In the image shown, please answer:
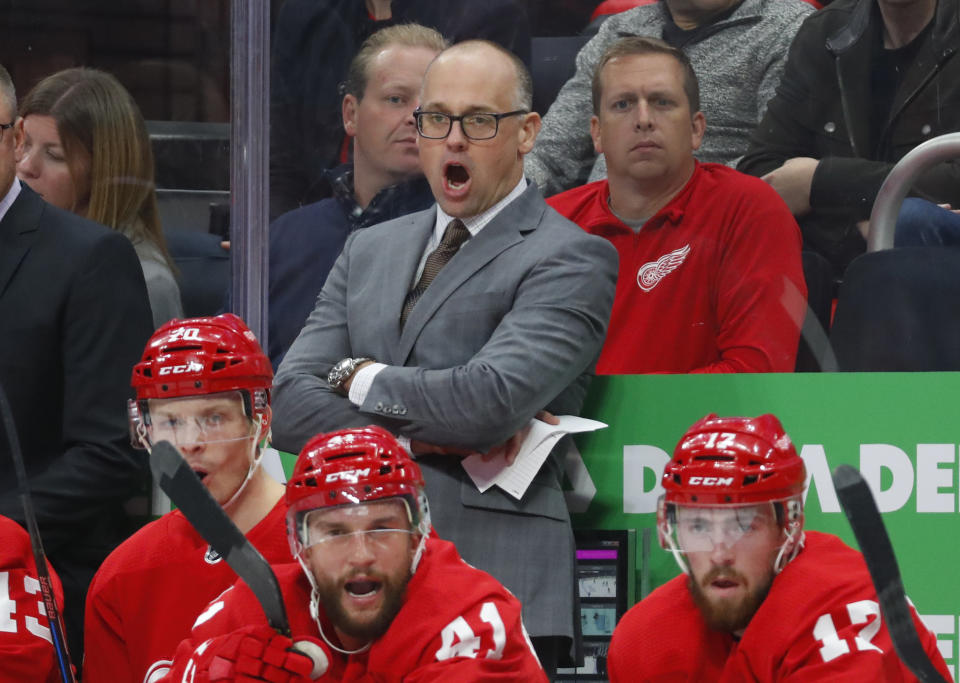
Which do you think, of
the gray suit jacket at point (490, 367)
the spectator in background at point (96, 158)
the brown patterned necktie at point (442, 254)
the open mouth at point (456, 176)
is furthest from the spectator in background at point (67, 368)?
the open mouth at point (456, 176)

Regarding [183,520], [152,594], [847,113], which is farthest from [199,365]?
[847,113]

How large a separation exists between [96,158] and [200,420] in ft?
3.31

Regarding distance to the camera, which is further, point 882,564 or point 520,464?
point 520,464

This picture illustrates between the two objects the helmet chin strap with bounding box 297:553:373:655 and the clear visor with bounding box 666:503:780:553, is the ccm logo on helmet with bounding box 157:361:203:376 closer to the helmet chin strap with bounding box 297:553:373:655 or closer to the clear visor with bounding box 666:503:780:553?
the helmet chin strap with bounding box 297:553:373:655

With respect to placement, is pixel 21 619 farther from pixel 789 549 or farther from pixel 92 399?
pixel 789 549

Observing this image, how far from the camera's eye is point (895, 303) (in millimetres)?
3555

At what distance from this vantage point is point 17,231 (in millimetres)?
3424

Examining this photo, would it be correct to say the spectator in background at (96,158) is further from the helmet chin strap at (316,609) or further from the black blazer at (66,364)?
the helmet chin strap at (316,609)

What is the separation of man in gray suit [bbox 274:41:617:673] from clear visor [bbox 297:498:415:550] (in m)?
0.49

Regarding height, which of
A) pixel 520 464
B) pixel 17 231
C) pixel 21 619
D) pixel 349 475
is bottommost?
pixel 21 619

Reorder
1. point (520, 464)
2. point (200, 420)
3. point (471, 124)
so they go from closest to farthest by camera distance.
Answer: point (200, 420)
point (520, 464)
point (471, 124)

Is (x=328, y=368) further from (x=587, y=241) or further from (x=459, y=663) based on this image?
(x=459, y=663)

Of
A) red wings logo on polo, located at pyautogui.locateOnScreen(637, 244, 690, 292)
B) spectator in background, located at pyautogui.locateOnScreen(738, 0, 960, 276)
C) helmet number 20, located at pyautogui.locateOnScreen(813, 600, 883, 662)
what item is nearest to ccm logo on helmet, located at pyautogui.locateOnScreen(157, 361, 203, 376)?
red wings logo on polo, located at pyautogui.locateOnScreen(637, 244, 690, 292)

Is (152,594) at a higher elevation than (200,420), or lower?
lower
